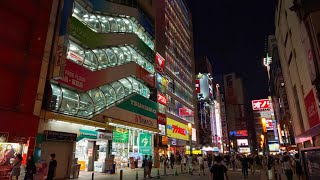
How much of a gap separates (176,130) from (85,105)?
29.6 meters

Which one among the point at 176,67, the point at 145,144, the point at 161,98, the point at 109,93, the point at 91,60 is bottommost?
the point at 145,144

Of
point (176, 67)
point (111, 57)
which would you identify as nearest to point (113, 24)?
point (111, 57)

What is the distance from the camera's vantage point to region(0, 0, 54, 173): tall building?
15398 mm

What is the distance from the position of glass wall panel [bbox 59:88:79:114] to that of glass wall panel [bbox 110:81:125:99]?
6.60m

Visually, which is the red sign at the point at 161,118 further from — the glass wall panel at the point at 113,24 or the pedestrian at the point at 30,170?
the pedestrian at the point at 30,170

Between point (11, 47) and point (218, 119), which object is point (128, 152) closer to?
point (11, 47)

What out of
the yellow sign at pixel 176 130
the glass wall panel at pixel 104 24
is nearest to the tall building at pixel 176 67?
the yellow sign at pixel 176 130

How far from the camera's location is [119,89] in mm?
29328

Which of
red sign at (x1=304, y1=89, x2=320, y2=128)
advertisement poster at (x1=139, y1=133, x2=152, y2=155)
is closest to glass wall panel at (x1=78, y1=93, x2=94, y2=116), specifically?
advertisement poster at (x1=139, y1=133, x2=152, y2=155)

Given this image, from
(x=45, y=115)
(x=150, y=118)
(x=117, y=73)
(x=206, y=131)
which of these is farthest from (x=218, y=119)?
(x=45, y=115)

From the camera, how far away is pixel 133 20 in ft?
110

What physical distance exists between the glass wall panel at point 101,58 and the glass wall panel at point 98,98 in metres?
2.92

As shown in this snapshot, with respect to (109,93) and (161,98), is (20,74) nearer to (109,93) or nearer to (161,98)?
(109,93)

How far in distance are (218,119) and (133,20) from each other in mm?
77402
